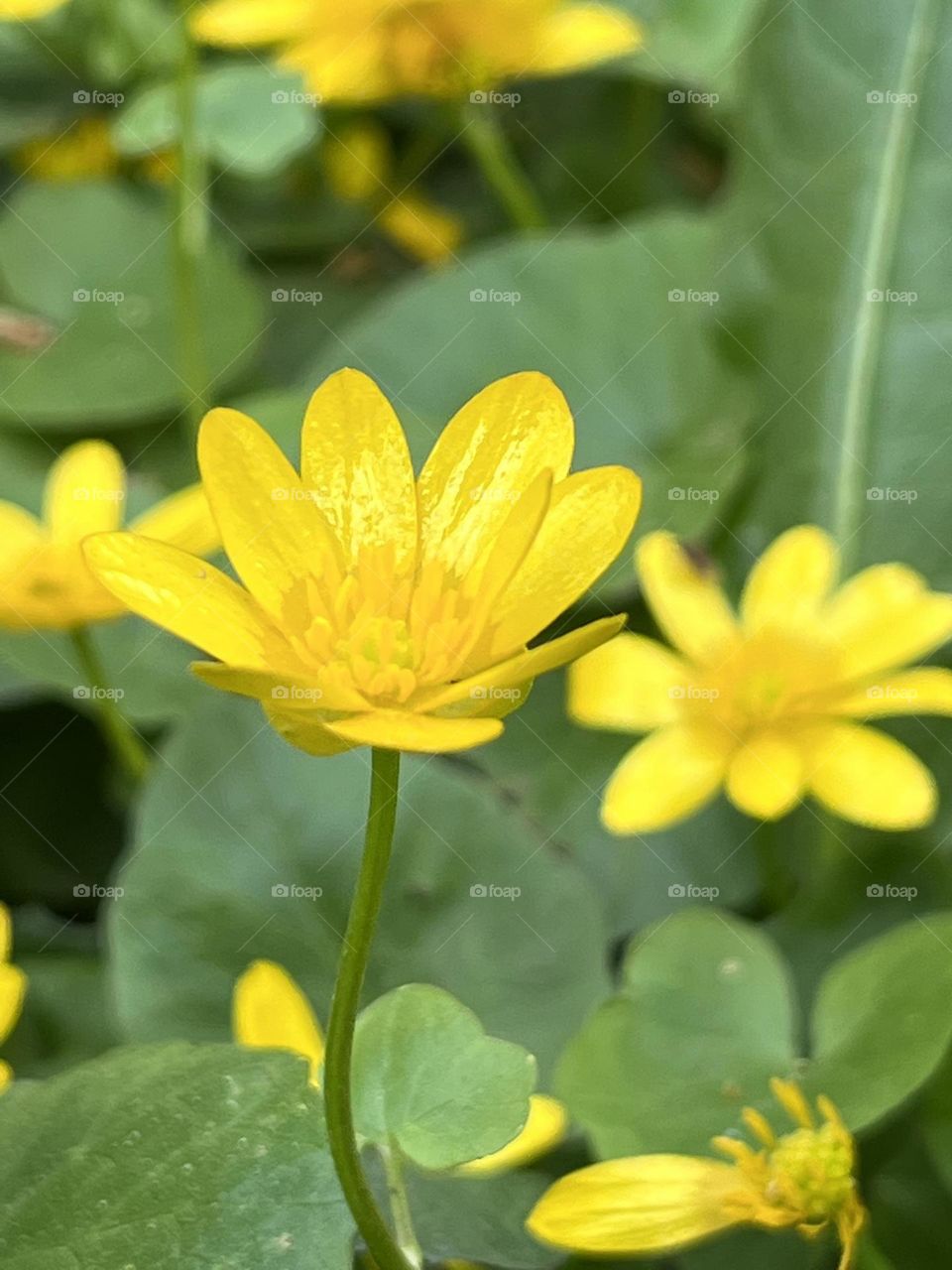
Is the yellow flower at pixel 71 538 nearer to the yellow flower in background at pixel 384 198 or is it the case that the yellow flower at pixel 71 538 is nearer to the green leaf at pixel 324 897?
the green leaf at pixel 324 897

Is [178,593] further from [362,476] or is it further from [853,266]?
[853,266]

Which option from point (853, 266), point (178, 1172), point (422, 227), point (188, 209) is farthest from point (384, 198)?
point (178, 1172)

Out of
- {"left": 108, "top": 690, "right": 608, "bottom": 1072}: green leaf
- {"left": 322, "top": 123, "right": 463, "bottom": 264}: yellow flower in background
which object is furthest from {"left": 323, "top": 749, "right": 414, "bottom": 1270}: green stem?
{"left": 322, "top": 123, "right": 463, "bottom": 264}: yellow flower in background

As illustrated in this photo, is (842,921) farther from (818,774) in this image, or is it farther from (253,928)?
(253,928)

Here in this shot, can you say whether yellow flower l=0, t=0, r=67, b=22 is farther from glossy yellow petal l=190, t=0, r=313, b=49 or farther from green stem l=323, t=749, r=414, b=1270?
green stem l=323, t=749, r=414, b=1270

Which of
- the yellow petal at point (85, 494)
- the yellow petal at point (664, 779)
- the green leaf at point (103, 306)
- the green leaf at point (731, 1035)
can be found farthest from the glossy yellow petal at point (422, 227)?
the green leaf at point (731, 1035)

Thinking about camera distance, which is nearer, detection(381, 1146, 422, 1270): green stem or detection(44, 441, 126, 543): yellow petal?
detection(381, 1146, 422, 1270): green stem
